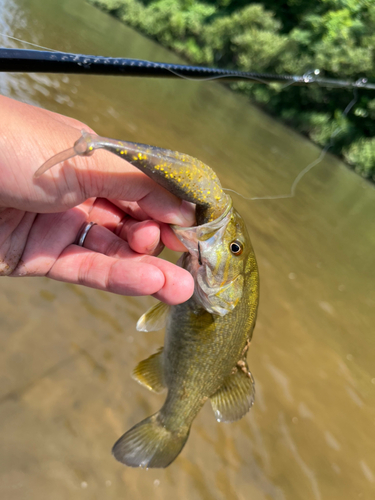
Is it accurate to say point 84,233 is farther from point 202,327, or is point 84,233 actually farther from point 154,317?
point 202,327

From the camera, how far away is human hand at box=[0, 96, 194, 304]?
1440 mm

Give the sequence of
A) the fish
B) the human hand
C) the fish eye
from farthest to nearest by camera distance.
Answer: the fish eye < the fish < the human hand

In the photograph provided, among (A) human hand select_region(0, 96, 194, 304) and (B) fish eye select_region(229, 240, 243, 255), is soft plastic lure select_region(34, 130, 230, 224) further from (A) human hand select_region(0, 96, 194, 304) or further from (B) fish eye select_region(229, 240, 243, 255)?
(B) fish eye select_region(229, 240, 243, 255)

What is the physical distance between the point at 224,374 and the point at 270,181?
896 cm

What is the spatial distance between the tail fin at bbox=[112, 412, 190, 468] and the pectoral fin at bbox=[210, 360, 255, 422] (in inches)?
11.8

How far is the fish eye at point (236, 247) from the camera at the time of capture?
188cm

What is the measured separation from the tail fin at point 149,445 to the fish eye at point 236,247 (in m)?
1.32

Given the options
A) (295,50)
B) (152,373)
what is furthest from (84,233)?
(295,50)

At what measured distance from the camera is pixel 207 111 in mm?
15414

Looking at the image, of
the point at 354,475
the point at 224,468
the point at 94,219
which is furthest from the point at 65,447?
the point at 354,475

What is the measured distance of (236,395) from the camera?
7.42 feet

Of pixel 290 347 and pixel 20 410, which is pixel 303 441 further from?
pixel 20 410

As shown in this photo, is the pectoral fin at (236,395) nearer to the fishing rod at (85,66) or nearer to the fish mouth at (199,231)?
the fish mouth at (199,231)

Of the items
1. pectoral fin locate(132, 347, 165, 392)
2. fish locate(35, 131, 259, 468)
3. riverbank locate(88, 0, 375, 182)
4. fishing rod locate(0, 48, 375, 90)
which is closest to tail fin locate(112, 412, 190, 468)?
fish locate(35, 131, 259, 468)
